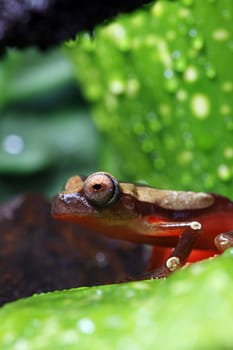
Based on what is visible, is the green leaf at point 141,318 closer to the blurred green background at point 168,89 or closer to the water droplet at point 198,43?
the blurred green background at point 168,89

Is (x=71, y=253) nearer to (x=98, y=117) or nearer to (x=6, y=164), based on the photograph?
(x=98, y=117)

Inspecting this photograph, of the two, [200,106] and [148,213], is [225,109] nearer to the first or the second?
[200,106]

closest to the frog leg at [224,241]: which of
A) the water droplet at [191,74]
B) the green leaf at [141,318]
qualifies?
the green leaf at [141,318]

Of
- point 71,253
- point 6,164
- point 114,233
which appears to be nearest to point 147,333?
point 114,233

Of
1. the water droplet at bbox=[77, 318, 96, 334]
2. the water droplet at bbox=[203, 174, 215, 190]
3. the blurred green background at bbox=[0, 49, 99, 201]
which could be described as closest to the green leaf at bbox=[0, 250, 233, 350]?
the water droplet at bbox=[77, 318, 96, 334]

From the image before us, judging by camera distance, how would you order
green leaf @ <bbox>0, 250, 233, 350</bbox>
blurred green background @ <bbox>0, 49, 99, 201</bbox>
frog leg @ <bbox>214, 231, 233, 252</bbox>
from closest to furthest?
green leaf @ <bbox>0, 250, 233, 350</bbox>, frog leg @ <bbox>214, 231, 233, 252</bbox>, blurred green background @ <bbox>0, 49, 99, 201</bbox>

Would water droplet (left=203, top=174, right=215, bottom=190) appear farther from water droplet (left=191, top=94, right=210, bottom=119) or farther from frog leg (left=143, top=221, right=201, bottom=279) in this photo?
frog leg (left=143, top=221, right=201, bottom=279)
